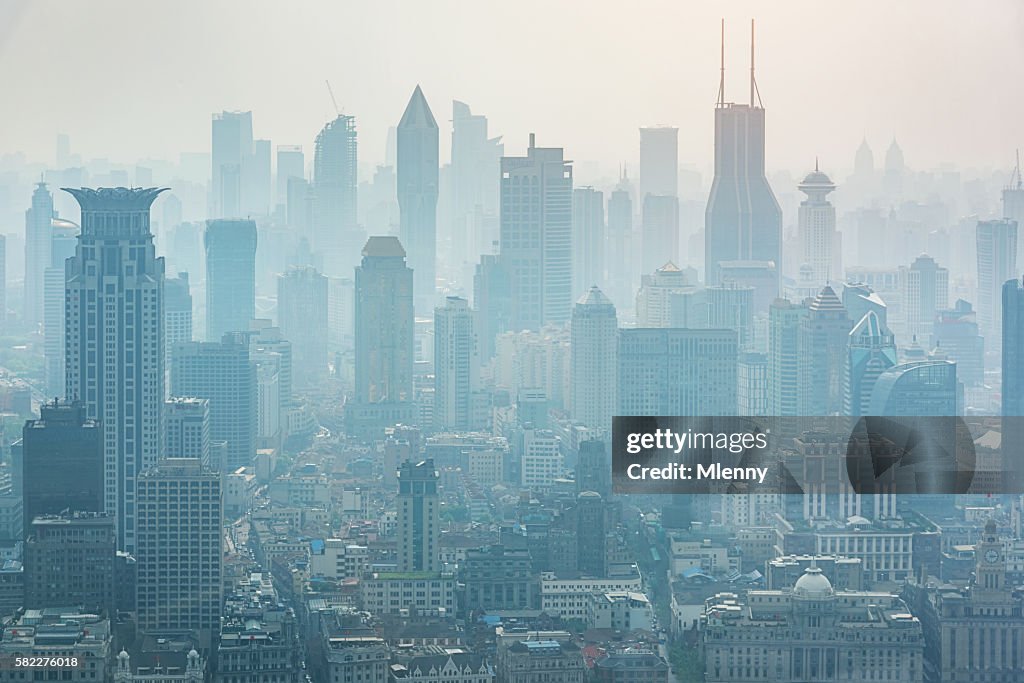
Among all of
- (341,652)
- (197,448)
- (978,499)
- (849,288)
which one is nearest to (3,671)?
(341,652)

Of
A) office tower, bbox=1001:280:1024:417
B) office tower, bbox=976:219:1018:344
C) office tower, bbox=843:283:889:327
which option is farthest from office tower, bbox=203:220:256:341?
office tower, bbox=1001:280:1024:417

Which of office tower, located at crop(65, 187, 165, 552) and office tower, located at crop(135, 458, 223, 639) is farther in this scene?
office tower, located at crop(65, 187, 165, 552)

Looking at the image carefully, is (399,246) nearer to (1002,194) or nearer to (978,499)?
(1002,194)

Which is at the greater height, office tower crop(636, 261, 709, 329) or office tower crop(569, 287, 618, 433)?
office tower crop(636, 261, 709, 329)

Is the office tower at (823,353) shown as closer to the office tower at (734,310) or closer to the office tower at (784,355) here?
the office tower at (784,355)

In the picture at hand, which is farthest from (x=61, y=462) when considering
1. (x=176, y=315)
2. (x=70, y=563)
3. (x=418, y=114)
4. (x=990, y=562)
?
(x=990, y=562)

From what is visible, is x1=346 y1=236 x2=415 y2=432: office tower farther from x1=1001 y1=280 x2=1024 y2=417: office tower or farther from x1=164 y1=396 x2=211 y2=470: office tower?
x1=1001 y1=280 x2=1024 y2=417: office tower

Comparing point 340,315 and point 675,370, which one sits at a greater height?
point 340,315

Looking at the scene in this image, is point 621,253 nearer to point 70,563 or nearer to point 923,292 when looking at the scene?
point 923,292
